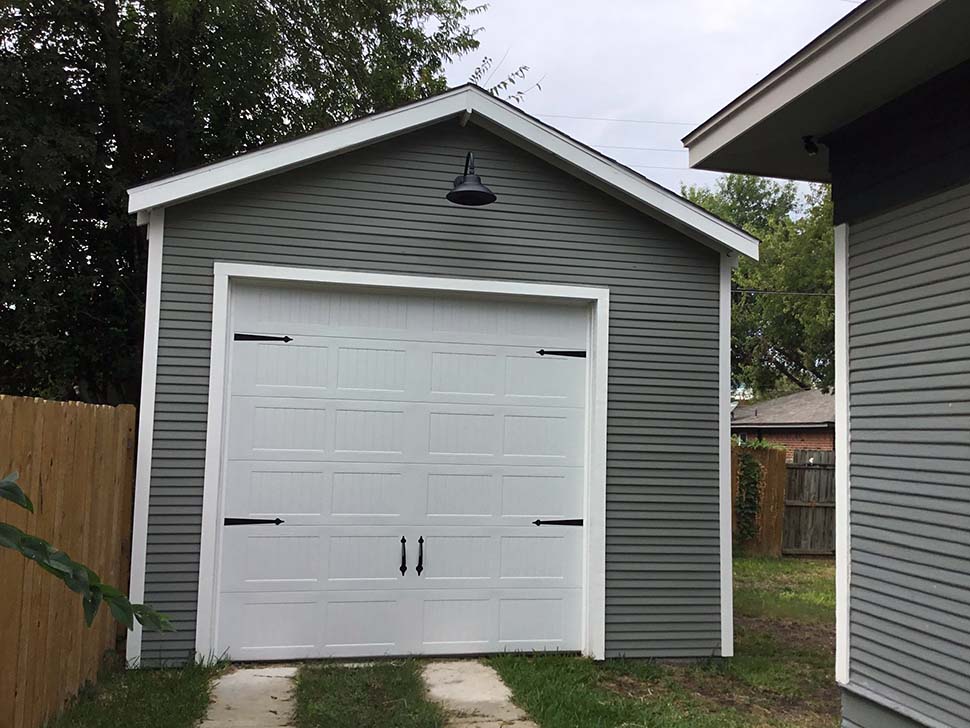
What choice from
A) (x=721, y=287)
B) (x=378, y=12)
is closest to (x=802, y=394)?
(x=378, y=12)

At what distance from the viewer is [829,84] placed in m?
3.65

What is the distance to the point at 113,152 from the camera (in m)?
9.20

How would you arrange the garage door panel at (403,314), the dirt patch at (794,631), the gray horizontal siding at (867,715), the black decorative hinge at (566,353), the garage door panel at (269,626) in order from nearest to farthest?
the gray horizontal siding at (867,715), the garage door panel at (269,626), the garage door panel at (403,314), the black decorative hinge at (566,353), the dirt patch at (794,631)

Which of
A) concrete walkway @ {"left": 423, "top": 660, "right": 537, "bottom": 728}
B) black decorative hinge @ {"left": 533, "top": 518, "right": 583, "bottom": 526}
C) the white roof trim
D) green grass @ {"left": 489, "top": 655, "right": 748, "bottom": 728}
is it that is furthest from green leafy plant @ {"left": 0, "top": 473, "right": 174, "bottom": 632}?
black decorative hinge @ {"left": 533, "top": 518, "right": 583, "bottom": 526}

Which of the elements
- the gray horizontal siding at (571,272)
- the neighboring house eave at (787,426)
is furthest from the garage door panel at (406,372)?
the neighboring house eave at (787,426)

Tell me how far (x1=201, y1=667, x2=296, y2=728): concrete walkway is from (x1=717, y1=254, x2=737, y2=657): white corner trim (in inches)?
118

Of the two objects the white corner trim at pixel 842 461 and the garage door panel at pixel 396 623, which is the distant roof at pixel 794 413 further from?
the white corner trim at pixel 842 461

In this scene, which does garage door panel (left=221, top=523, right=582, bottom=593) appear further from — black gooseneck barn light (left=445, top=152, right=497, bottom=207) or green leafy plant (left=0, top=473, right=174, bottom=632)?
green leafy plant (left=0, top=473, right=174, bottom=632)

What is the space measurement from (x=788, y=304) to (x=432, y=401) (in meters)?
23.1

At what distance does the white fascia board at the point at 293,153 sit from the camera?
17.7ft

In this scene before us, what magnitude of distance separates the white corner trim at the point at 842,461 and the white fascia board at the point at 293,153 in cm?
281

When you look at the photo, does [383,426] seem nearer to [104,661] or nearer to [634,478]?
[634,478]

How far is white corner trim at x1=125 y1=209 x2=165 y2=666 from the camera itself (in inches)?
209

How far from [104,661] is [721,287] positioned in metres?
4.78
